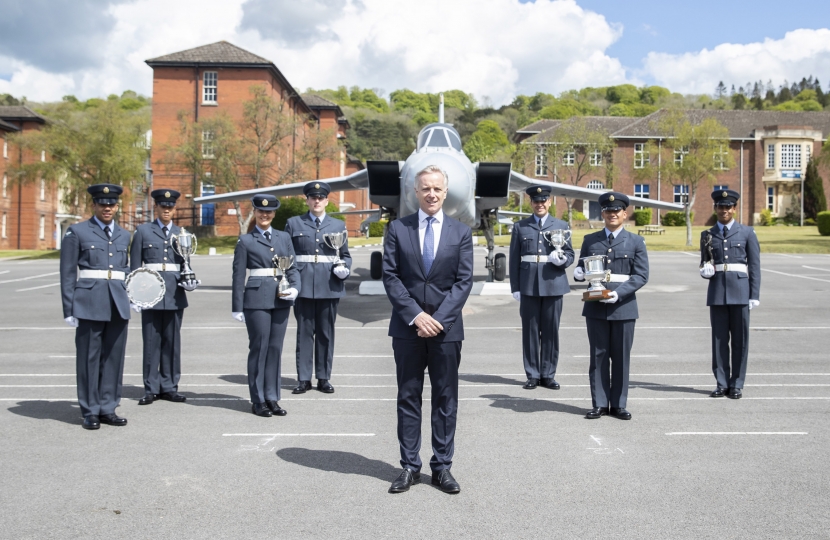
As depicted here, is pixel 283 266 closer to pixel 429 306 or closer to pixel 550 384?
pixel 429 306

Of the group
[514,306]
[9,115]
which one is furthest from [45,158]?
[514,306]

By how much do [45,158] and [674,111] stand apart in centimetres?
4539

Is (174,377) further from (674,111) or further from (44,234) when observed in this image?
(44,234)

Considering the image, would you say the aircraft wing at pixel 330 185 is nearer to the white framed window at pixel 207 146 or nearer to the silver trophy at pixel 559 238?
the silver trophy at pixel 559 238

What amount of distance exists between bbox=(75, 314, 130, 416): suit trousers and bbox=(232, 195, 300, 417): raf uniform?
3.50 ft

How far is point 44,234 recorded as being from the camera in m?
61.4

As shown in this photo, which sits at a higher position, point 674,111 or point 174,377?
point 674,111

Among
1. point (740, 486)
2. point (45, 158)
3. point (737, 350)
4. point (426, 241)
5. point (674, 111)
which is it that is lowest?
point (740, 486)

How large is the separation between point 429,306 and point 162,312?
12.9ft

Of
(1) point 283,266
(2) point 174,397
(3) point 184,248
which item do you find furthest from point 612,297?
(2) point 174,397

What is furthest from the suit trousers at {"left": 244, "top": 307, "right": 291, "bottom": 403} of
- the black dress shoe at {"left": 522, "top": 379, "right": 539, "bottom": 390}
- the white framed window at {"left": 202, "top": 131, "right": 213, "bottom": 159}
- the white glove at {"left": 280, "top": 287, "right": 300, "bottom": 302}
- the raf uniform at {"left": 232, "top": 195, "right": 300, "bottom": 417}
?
the white framed window at {"left": 202, "top": 131, "right": 213, "bottom": 159}

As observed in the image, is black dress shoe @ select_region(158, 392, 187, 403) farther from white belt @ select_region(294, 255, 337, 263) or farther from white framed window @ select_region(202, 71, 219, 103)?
white framed window @ select_region(202, 71, 219, 103)

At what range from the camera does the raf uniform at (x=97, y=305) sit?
6.81 meters

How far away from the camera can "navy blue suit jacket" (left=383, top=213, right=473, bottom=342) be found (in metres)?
5.14
